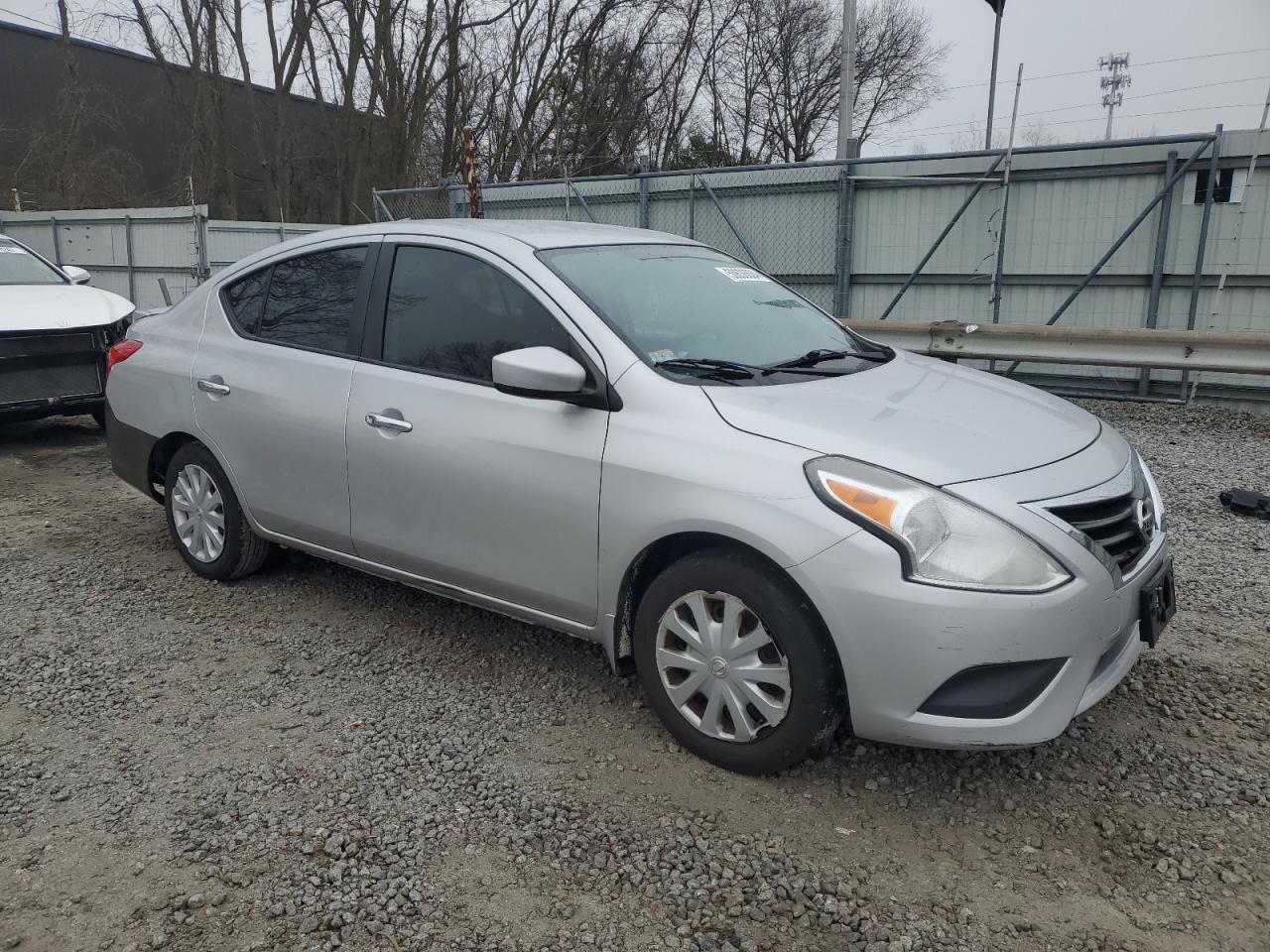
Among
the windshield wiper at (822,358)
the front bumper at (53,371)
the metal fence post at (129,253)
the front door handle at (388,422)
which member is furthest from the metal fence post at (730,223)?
the metal fence post at (129,253)

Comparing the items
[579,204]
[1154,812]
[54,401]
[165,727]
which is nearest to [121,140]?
[579,204]

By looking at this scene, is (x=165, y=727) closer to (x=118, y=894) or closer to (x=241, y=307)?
(x=118, y=894)

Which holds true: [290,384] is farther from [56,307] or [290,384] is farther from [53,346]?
[56,307]

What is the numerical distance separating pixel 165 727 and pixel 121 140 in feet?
102

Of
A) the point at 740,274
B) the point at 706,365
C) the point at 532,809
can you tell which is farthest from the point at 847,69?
the point at 532,809

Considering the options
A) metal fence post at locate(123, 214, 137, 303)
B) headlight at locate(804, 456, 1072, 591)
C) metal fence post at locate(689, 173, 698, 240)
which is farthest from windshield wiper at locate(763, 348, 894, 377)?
metal fence post at locate(123, 214, 137, 303)

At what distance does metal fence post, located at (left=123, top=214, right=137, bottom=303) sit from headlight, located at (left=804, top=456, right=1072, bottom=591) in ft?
56.0

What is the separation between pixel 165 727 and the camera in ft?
11.0

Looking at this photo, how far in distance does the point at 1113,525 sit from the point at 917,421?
625 mm

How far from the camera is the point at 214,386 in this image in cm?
433

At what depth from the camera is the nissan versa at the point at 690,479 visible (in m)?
2.61

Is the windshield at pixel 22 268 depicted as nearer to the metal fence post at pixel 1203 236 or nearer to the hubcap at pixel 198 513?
the hubcap at pixel 198 513

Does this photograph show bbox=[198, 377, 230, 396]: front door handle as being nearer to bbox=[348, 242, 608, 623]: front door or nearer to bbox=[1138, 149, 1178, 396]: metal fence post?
bbox=[348, 242, 608, 623]: front door

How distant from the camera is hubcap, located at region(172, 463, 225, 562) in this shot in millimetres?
4555
